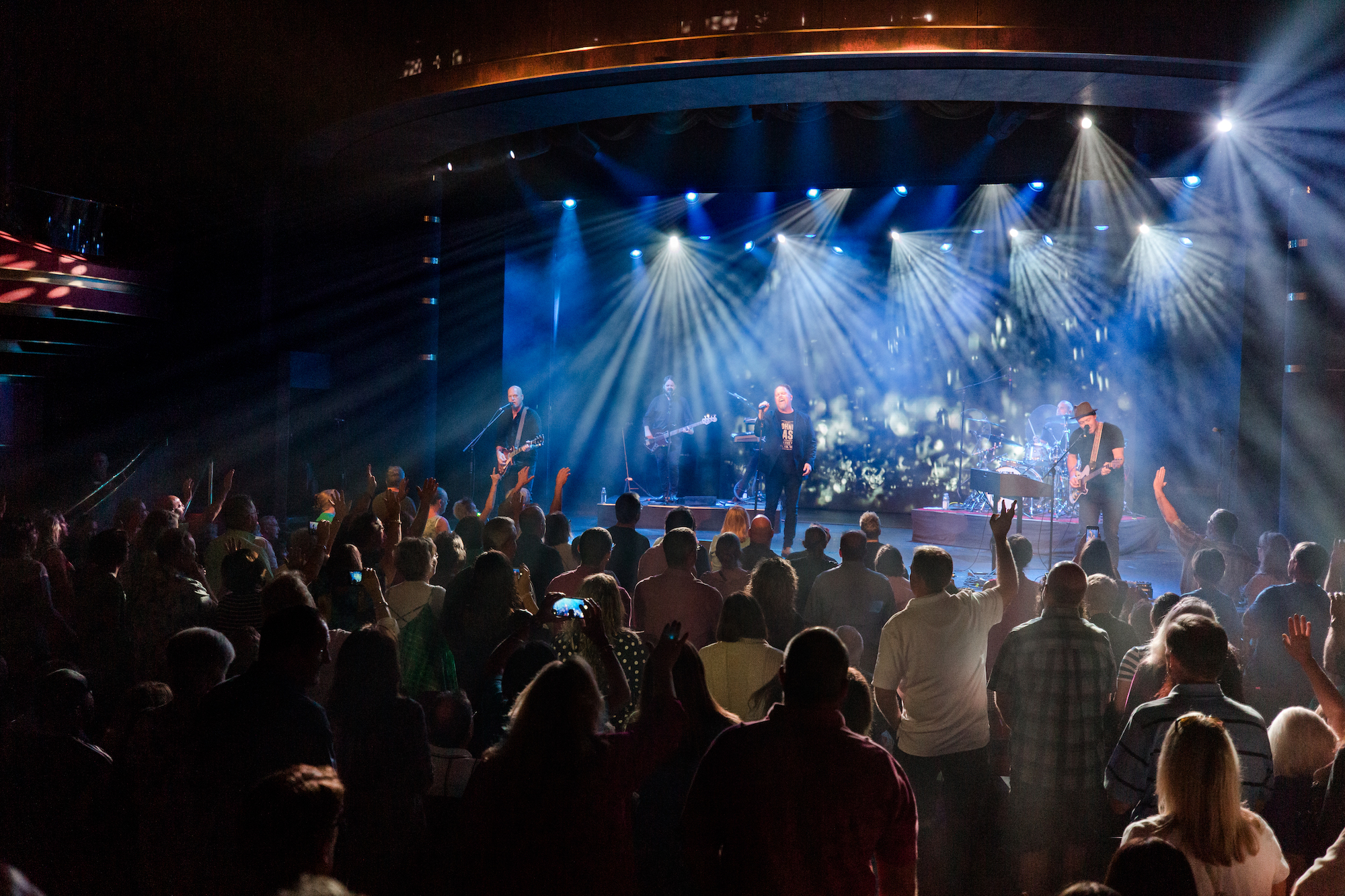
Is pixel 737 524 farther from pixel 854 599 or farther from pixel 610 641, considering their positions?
pixel 610 641

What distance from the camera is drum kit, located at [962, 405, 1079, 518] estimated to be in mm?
12321

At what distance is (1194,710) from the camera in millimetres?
2496

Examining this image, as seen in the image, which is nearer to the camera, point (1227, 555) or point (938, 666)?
point (938, 666)

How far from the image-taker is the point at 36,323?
840cm

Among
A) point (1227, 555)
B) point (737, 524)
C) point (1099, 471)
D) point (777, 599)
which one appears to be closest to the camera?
point (777, 599)

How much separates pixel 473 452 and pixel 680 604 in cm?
796

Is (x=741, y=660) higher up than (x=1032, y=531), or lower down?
lower down

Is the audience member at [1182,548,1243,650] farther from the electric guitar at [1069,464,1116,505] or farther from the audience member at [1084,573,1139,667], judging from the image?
the electric guitar at [1069,464,1116,505]

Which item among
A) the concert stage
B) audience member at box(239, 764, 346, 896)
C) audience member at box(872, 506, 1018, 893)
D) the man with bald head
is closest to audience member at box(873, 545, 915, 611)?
audience member at box(872, 506, 1018, 893)

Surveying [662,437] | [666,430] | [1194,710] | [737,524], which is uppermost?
[666,430]

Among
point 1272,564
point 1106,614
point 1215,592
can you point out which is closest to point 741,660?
point 1106,614

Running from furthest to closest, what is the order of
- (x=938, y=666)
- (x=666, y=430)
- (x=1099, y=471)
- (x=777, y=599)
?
(x=666, y=430) < (x=1099, y=471) < (x=777, y=599) < (x=938, y=666)

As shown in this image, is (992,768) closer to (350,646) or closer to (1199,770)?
(1199,770)

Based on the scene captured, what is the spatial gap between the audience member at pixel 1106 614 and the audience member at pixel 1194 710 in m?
1.30
